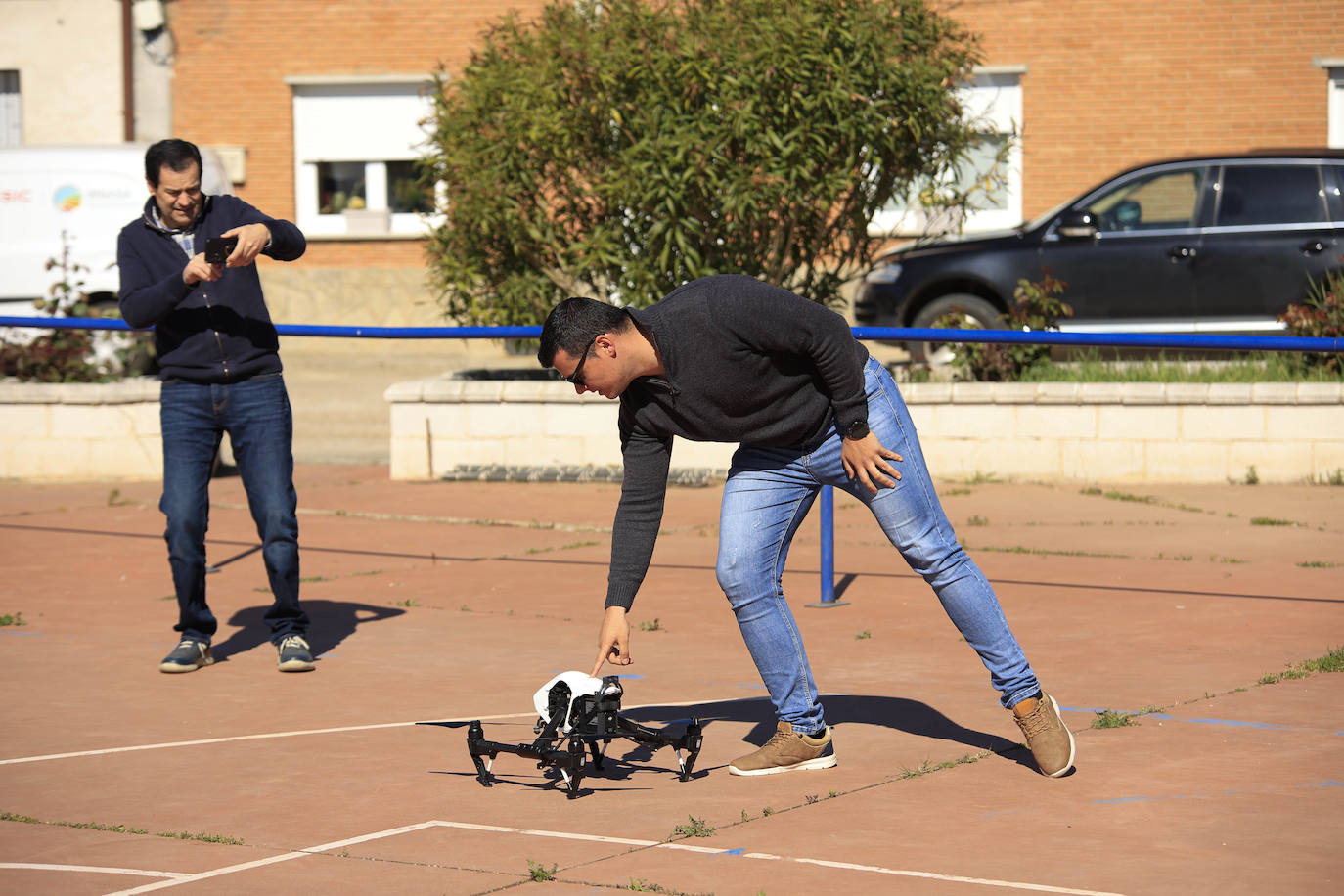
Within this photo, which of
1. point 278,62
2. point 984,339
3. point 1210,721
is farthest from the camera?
point 278,62

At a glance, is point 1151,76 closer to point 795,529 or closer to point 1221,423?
point 1221,423

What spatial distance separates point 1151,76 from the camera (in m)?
20.6

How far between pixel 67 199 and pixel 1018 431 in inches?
416

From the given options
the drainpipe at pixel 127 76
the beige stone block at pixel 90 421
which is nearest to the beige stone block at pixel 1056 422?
the beige stone block at pixel 90 421

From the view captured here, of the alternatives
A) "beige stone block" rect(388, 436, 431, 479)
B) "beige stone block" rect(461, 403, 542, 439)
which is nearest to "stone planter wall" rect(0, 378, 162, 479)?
"beige stone block" rect(388, 436, 431, 479)

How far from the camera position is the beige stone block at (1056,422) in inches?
454

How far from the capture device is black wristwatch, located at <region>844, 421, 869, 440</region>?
185 inches

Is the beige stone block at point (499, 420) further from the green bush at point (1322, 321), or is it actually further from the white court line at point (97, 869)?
the white court line at point (97, 869)

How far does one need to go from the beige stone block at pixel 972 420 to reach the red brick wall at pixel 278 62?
39.2 feet

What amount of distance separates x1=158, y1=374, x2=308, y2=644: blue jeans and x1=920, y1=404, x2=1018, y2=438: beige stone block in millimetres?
6047

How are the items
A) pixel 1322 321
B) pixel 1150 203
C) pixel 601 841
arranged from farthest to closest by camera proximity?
pixel 1150 203
pixel 1322 321
pixel 601 841

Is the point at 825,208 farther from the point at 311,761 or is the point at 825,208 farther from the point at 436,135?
the point at 311,761

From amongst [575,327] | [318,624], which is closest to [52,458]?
[318,624]

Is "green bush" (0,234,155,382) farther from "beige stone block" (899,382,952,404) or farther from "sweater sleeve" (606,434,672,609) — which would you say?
"sweater sleeve" (606,434,672,609)
